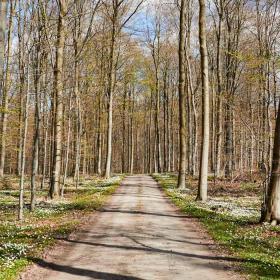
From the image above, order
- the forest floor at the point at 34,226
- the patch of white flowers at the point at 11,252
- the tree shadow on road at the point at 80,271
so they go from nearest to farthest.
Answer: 1. the tree shadow on road at the point at 80,271
2. the patch of white flowers at the point at 11,252
3. the forest floor at the point at 34,226

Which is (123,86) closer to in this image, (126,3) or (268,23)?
(126,3)

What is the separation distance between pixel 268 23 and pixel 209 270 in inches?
808

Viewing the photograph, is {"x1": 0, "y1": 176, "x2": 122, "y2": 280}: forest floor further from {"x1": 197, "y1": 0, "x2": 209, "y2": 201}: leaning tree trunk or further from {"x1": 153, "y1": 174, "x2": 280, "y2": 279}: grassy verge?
{"x1": 197, "y1": 0, "x2": 209, "y2": 201}: leaning tree trunk

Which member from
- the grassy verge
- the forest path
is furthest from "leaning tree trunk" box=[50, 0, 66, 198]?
the grassy verge

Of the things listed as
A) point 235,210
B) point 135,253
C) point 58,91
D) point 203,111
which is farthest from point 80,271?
point 58,91

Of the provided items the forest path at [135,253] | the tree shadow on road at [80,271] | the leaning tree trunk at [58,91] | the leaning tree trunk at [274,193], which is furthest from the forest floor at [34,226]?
the leaning tree trunk at [274,193]

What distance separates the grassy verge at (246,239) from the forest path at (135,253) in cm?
53

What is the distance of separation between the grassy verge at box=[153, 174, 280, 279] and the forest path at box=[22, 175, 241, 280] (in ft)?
1.75

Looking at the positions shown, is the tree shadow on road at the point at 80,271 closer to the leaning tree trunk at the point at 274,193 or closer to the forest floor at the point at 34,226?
the forest floor at the point at 34,226

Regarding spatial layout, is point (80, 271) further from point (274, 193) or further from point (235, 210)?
point (235, 210)

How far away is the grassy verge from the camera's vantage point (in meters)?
11.0

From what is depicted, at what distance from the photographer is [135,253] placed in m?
12.5

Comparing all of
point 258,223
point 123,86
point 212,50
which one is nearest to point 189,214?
point 258,223

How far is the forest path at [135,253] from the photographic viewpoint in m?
10.5
